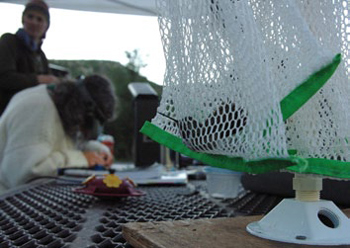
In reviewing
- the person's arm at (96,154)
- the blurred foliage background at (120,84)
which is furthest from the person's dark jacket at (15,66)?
the blurred foliage background at (120,84)

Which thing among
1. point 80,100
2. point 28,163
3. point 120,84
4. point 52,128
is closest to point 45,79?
point 80,100

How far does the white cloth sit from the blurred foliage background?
920 mm

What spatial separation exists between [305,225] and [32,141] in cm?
142

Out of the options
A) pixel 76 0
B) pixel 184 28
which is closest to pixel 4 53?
pixel 76 0

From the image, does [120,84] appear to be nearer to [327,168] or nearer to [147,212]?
[147,212]

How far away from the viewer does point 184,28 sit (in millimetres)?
399

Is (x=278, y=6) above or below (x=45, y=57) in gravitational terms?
below

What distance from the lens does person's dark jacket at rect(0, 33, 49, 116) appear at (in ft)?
6.24

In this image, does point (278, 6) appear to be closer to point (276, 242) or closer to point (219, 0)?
point (219, 0)

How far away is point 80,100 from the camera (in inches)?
A: 76.2

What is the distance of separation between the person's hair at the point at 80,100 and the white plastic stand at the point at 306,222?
4.99 ft

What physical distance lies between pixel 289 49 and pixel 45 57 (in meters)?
1.95

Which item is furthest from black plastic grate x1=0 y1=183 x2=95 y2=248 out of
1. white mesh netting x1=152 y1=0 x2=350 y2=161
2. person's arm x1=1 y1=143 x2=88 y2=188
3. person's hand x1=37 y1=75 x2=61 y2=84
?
person's hand x1=37 y1=75 x2=61 y2=84

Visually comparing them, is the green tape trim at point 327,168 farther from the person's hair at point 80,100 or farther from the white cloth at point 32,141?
the person's hair at point 80,100
